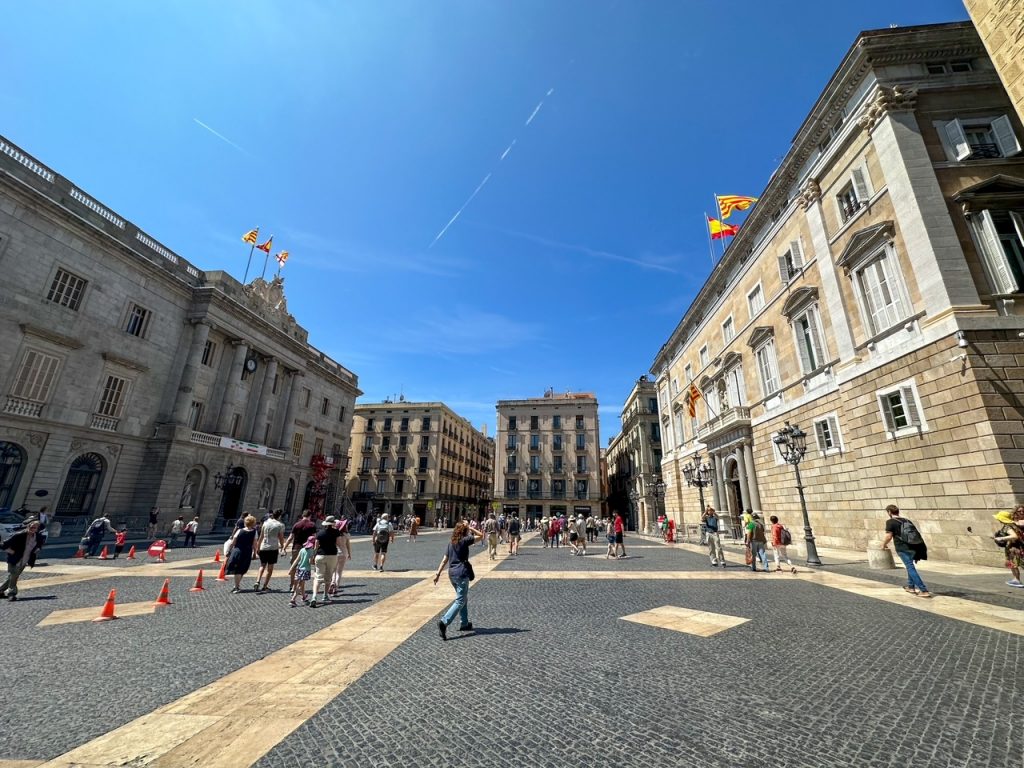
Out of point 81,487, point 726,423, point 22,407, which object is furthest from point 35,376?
point 726,423

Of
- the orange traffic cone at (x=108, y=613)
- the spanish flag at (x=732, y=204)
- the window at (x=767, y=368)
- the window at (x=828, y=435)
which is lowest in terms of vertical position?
the orange traffic cone at (x=108, y=613)

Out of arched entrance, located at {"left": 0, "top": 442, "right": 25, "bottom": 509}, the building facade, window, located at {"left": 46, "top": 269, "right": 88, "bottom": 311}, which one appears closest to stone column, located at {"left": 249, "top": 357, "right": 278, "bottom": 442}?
window, located at {"left": 46, "top": 269, "right": 88, "bottom": 311}

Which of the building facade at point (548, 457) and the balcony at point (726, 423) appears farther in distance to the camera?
the building facade at point (548, 457)

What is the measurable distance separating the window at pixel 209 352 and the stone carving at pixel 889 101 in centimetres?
3533

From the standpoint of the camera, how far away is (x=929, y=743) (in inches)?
126

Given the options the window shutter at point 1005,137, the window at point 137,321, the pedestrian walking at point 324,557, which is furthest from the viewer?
the window at point 137,321

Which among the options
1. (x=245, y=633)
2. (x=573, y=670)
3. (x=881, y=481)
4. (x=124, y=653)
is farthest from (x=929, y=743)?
(x=881, y=481)

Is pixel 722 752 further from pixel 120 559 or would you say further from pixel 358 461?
pixel 358 461

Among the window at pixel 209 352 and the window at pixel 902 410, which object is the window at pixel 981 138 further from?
the window at pixel 209 352

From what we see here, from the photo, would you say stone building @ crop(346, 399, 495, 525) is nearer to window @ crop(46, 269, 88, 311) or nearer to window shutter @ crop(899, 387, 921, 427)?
window @ crop(46, 269, 88, 311)

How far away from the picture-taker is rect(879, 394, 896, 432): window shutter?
1295cm

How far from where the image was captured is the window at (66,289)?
19766 millimetres

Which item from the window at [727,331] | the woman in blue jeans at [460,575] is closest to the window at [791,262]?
the window at [727,331]

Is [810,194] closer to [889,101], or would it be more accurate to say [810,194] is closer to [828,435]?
[889,101]
